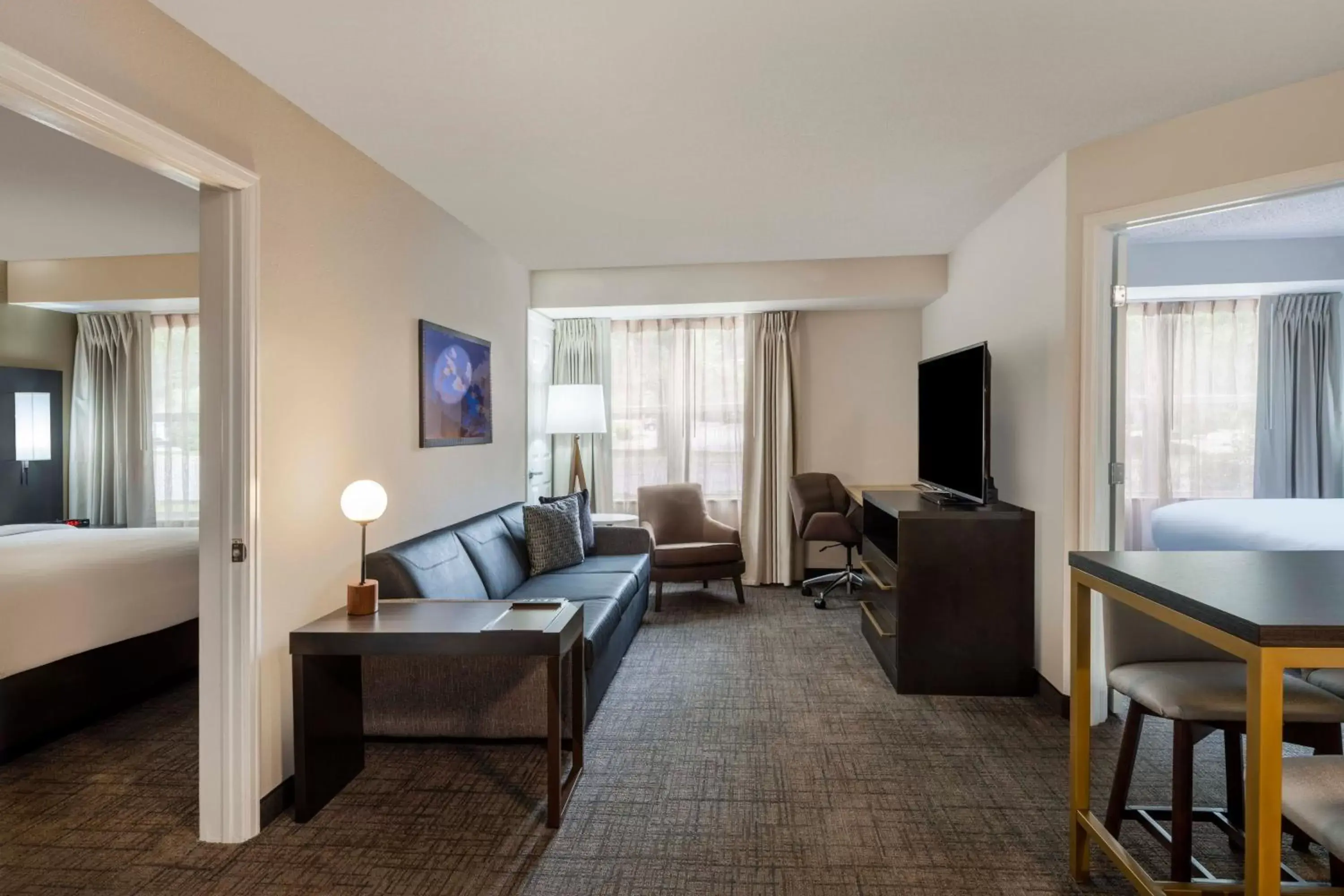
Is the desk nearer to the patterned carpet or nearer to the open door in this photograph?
the patterned carpet

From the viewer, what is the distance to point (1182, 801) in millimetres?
1806

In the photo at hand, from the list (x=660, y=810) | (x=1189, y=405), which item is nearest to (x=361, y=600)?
(x=660, y=810)

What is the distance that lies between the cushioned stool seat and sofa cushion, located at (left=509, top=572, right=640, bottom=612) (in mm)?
2292

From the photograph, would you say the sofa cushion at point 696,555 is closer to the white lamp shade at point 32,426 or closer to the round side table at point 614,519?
the round side table at point 614,519

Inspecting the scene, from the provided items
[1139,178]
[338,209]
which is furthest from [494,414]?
[1139,178]

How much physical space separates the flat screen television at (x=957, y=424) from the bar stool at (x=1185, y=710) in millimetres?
1376

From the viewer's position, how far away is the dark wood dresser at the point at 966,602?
336 centimetres

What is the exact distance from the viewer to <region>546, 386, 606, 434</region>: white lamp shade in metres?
5.30

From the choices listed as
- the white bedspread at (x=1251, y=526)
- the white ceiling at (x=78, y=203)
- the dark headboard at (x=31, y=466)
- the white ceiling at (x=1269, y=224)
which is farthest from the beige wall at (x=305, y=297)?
the white bedspread at (x=1251, y=526)

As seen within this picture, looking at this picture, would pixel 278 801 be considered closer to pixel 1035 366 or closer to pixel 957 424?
pixel 957 424

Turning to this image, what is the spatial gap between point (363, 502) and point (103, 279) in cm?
407

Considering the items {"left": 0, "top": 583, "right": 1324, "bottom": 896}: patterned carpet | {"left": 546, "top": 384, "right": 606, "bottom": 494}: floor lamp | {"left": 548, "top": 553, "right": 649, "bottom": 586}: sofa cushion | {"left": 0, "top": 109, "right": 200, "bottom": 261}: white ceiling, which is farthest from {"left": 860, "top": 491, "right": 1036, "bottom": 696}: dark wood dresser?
{"left": 0, "top": 109, "right": 200, "bottom": 261}: white ceiling

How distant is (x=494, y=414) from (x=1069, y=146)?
3.37 metres

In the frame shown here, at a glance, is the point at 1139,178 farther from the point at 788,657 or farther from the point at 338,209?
the point at 338,209
